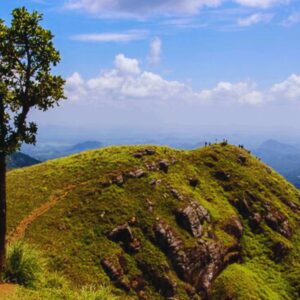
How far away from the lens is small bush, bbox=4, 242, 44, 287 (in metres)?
38.2

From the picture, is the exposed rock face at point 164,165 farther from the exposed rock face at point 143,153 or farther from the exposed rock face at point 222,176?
the exposed rock face at point 222,176

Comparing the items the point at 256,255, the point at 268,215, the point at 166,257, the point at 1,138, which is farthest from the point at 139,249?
the point at 1,138

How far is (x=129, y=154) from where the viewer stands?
320ft

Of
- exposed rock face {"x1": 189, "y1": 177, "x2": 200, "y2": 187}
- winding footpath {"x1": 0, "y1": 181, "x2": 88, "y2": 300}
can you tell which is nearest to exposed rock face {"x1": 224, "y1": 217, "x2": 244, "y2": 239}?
exposed rock face {"x1": 189, "y1": 177, "x2": 200, "y2": 187}

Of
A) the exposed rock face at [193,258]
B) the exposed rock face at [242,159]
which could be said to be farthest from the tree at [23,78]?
the exposed rock face at [242,159]

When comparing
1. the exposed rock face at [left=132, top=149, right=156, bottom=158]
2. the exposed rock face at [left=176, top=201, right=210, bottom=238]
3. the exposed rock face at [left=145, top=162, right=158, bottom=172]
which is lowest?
the exposed rock face at [left=176, top=201, right=210, bottom=238]

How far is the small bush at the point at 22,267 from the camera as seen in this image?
38156 millimetres

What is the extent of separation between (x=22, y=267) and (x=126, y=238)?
37.1m

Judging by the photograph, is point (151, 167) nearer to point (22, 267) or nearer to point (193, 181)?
point (193, 181)

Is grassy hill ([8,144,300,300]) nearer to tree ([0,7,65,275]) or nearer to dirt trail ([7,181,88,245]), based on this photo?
dirt trail ([7,181,88,245])

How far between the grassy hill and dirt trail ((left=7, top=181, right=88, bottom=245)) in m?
0.17

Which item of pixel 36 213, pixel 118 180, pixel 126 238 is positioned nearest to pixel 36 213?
pixel 36 213

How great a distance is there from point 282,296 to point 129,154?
132 feet

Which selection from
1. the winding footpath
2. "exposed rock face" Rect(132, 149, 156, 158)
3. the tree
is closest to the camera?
the tree
